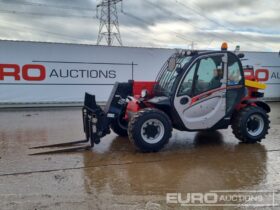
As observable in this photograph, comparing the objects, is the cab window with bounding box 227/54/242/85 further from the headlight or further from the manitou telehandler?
the headlight

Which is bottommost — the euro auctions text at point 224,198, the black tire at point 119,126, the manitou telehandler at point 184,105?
the euro auctions text at point 224,198

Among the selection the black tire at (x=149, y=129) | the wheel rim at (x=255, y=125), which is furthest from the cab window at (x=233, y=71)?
the black tire at (x=149, y=129)

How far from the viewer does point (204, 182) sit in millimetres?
4891

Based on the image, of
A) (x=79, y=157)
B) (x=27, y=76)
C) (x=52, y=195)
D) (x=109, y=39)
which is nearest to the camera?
(x=52, y=195)

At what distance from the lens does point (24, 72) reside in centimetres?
1352

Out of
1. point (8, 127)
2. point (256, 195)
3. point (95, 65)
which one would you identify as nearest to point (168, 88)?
point (256, 195)

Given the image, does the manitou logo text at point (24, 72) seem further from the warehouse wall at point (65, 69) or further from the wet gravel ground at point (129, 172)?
the wet gravel ground at point (129, 172)

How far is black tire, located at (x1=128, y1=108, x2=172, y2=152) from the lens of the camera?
6289mm

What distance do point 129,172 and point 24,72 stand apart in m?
9.56

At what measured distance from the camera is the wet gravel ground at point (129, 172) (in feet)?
14.0

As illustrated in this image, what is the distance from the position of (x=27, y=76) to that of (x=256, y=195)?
437 inches

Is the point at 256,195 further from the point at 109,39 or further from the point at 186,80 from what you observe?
the point at 109,39

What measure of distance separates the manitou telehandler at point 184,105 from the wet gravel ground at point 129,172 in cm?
38

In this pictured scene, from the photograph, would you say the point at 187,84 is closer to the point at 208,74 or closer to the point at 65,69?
the point at 208,74
